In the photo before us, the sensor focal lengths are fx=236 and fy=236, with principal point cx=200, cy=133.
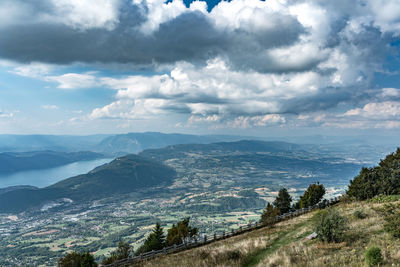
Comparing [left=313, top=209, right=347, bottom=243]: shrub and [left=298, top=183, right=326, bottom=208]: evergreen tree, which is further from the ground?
[left=313, top=209, right=347, bottom=243]: shrub

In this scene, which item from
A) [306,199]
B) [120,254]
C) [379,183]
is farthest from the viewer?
[306,199]

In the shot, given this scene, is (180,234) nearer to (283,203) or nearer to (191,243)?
(191,243)

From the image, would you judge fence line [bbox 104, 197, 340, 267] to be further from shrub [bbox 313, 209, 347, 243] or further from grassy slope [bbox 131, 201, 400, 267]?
shrub [bbox 313, 209, 347, 243]

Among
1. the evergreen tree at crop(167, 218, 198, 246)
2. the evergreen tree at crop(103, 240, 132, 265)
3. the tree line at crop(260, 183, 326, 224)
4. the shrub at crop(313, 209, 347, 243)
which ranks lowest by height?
the evergreen tree at crop(103, 240, 132, 265)

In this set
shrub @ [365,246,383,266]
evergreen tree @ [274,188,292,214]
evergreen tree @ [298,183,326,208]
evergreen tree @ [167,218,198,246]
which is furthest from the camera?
evergreen tree @ [274,188,292,214]

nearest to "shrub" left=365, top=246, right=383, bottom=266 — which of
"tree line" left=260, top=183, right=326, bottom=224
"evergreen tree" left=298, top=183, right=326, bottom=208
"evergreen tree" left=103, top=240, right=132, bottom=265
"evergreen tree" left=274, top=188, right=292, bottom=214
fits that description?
→ "evergreen tree" left=103, top=240, right=132, bottom=265

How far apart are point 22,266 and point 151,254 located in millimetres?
200274

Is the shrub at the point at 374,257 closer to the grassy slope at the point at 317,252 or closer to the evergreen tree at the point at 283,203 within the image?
→ the grassy slope at the point at 317,252

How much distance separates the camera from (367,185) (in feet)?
148

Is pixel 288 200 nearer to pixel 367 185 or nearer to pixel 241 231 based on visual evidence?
pixel 367 185

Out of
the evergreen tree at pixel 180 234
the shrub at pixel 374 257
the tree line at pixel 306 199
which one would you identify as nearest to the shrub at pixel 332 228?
the shrub at pixel 374 257

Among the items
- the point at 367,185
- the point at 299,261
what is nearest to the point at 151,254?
the point at 299,261

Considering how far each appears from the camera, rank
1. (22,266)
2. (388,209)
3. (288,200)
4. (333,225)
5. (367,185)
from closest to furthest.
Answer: (333,225) → (388,209) → (367,185) → (288,200) → (22,266)

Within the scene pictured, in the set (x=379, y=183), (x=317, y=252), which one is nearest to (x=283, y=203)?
(x=379, y=183)
